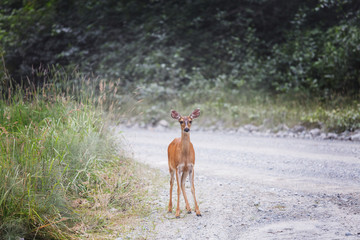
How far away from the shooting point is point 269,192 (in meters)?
5.41

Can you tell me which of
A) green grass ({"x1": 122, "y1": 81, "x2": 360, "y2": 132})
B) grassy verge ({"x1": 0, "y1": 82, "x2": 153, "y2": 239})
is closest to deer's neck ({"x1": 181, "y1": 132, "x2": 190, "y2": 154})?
grassy verge ({"x1": 0, "y1": 82, "x2": 153, "y2": 239})

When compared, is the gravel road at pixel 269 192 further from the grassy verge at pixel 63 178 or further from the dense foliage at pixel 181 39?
the dense foliage at pixel 181 39

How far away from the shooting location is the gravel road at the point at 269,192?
13.4 feet

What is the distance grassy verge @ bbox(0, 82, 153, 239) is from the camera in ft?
12.7

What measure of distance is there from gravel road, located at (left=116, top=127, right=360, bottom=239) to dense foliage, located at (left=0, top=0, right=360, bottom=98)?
636 centimetres

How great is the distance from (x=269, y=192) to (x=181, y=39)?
14.1 m

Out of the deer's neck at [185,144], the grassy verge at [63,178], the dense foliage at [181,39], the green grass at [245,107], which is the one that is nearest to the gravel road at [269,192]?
the grassy verge at [63,178]

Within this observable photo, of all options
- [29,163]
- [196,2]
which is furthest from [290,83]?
[29,163]

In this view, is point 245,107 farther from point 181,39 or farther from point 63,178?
point 63,178

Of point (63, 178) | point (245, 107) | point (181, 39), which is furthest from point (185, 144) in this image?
point (181, 39)

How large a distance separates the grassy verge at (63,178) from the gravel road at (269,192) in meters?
0.51

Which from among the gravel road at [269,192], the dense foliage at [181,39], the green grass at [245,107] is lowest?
the gravel road at [269,192]

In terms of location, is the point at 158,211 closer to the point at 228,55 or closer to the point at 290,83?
the point at 290,83

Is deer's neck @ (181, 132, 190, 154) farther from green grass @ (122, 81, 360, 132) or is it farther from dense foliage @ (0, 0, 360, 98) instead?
dense foliage @ (0, 0, 360, 98)
